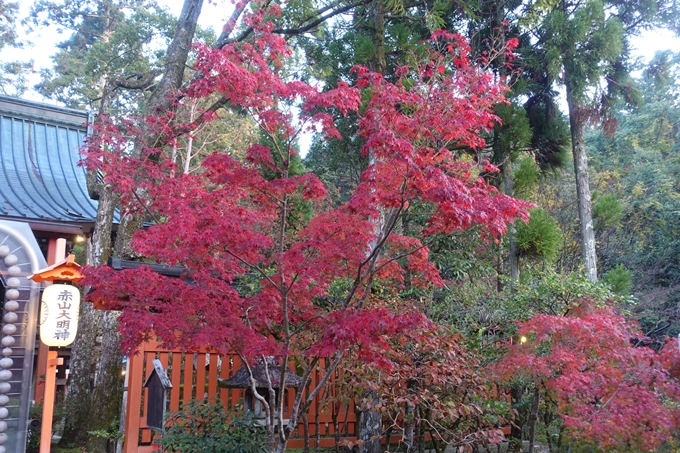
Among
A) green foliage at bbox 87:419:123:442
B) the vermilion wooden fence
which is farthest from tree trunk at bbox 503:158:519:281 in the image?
green foliage at bbox 87:419:123:442

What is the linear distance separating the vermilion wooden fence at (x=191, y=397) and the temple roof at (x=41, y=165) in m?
3.84

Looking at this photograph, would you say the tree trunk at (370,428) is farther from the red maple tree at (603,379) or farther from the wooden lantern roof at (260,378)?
the red maple tree at (603,379)

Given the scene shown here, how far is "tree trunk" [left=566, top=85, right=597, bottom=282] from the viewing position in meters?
10.1

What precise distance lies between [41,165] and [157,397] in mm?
6835

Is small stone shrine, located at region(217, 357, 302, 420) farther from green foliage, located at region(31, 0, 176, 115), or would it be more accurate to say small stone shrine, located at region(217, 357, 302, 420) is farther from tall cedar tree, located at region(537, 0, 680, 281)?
green foliage, located at region(31, 0, 176, 115)

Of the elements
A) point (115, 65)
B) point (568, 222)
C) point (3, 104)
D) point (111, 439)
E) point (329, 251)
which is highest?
point (115, 65)

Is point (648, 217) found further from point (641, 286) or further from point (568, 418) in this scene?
point (568, 418)

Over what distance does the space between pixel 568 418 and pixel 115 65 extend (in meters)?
18.7

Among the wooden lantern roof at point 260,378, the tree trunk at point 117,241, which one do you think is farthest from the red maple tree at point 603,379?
the tree trunk at point 117,241

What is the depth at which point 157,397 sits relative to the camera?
496 centimetres

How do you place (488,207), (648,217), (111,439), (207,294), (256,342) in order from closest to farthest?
1. (488,207)
2. (256,342)
3. (207,294)
4. (111,439)
5. (648,217)

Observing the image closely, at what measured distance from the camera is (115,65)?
60.1ft

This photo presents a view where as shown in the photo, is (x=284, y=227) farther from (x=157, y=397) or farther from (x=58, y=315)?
(x=58, y=315)

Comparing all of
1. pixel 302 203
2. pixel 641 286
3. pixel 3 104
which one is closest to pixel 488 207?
pixel 302 203
